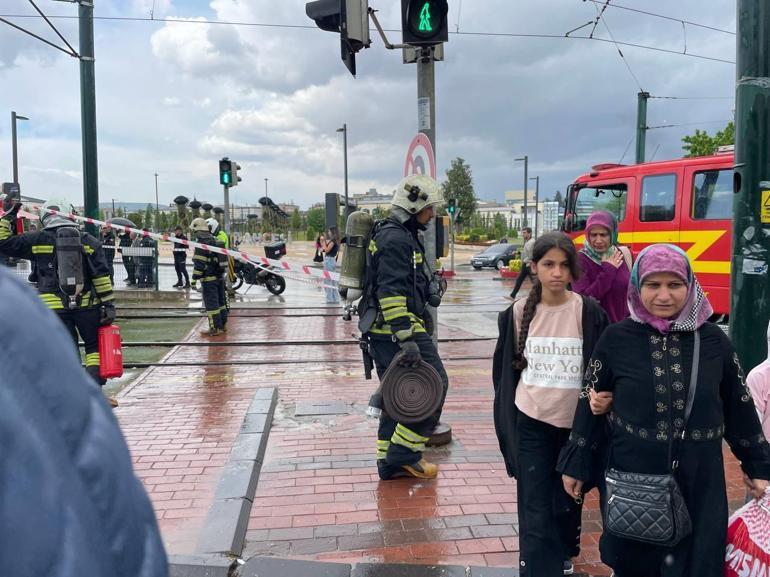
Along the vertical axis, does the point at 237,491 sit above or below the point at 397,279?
below

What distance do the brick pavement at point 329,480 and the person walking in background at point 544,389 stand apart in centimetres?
55

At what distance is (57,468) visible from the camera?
0.65 metres

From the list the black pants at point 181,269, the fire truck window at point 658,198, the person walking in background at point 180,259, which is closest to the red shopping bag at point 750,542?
the fire truck window at point 658,198

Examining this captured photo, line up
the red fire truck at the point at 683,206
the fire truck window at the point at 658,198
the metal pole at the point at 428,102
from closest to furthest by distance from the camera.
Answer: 1. the metal pole at the point at 428,102
2. the red fire truck at the point at 683,206
3. the fire truck window at the point at 658,198

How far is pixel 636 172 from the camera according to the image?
39.7 ft

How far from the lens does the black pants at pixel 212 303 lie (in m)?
11.2

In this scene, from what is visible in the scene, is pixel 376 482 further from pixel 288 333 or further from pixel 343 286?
pixel 288 333

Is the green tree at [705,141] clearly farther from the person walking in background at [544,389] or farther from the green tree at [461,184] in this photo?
the green tree at [461,184]

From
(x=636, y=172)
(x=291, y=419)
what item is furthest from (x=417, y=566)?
(x=636, y=172)

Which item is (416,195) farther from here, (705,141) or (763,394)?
(705,141)

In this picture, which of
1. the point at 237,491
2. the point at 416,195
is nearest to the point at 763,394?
the point at 416,195

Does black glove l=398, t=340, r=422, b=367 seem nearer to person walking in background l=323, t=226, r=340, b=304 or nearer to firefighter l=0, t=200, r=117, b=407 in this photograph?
firefighter l=0, t=200, r=117, b=407

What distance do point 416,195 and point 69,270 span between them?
349 centimetres

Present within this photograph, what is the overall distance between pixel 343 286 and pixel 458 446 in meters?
1.79
